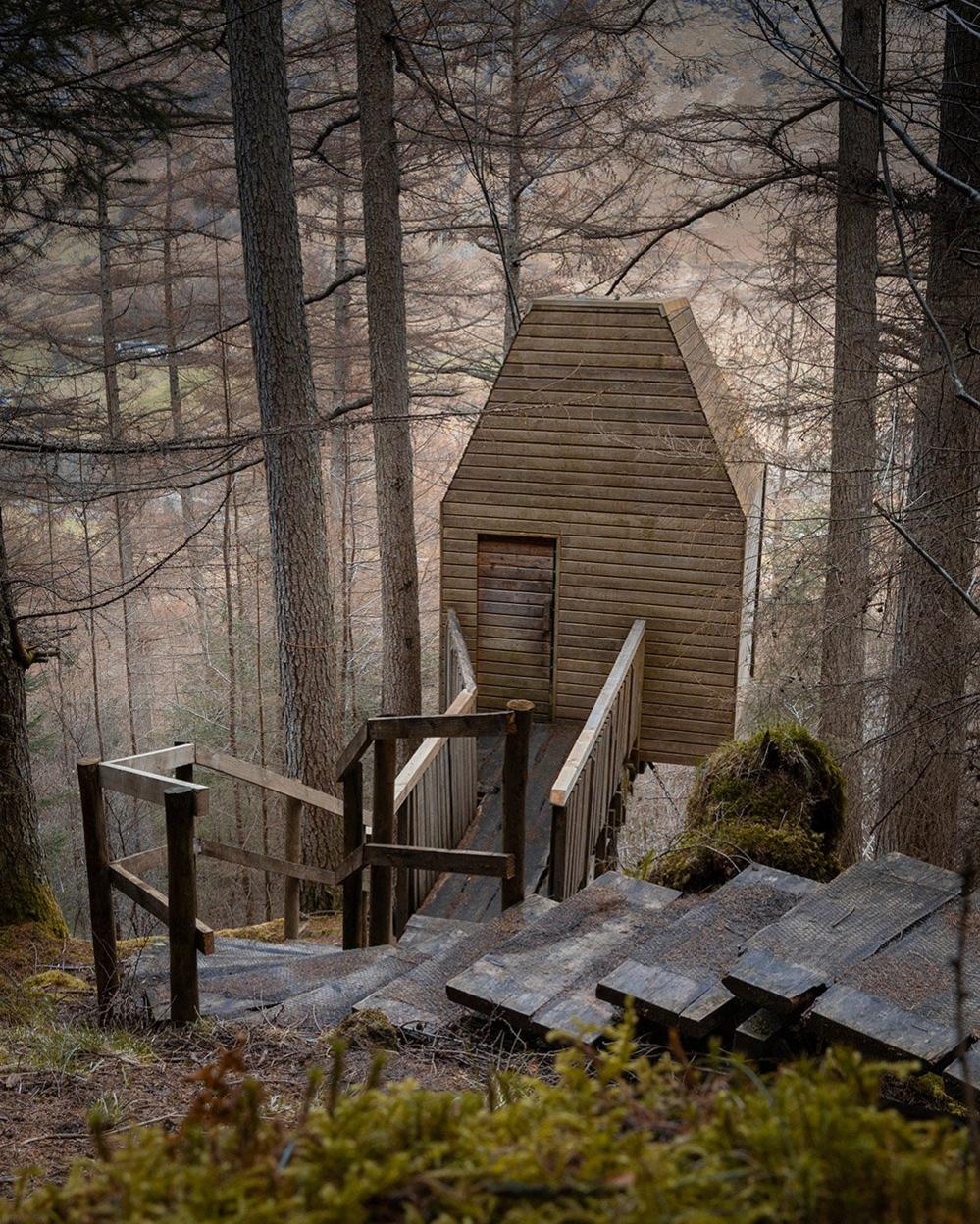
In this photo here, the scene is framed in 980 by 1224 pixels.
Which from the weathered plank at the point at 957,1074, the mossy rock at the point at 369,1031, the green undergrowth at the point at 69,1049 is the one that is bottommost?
the green undergrowth at the point at 69,1049

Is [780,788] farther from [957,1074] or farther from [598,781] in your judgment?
[598,781]

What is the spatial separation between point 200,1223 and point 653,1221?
0.38 m

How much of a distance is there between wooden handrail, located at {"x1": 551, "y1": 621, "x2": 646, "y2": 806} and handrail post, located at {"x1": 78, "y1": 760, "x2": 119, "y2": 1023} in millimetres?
2731

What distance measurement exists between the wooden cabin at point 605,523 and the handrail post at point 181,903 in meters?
7.18

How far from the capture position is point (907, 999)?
10.3 feet

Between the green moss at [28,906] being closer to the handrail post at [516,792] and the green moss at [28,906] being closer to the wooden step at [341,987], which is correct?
the wooden step at [341,987]

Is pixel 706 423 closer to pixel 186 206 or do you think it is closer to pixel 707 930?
pixel 707 930

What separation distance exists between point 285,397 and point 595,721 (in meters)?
4.12

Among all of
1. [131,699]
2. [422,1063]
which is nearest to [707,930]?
[422,1063]

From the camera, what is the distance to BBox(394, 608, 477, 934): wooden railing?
291 inches

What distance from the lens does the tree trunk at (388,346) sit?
12234 mm

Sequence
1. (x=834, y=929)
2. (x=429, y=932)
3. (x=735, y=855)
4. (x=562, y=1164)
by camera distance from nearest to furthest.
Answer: (x=562, y=1164), (x=834, y=929), (x=735, y=855), (x=429, y=932)

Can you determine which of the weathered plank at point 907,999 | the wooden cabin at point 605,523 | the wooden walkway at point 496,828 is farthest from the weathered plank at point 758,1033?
the wooden cabin at point 605,523

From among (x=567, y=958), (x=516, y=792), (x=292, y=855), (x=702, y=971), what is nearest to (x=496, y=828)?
(x=292, y=855)
